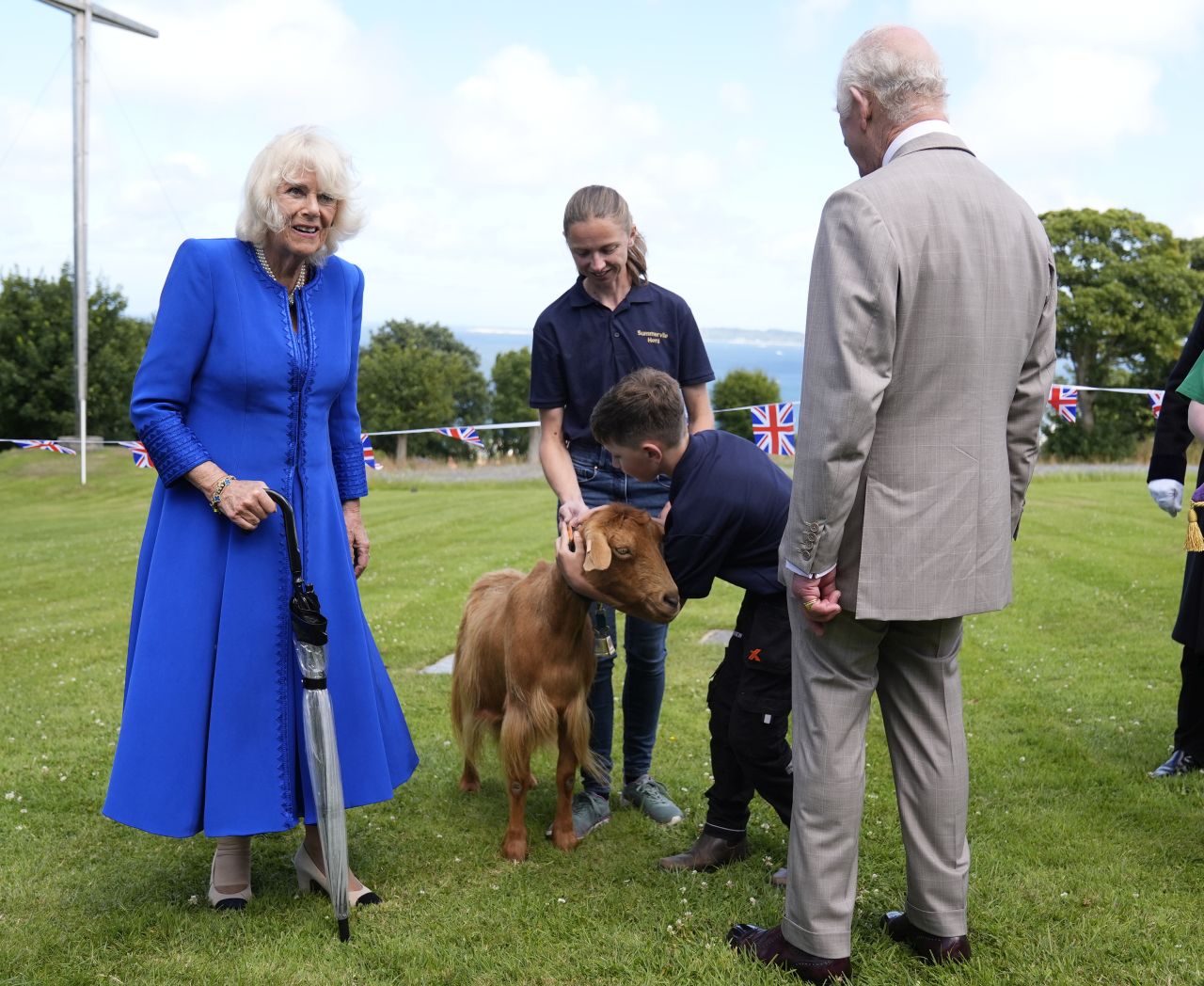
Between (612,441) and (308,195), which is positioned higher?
(308,195)

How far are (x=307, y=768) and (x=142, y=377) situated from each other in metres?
1.49

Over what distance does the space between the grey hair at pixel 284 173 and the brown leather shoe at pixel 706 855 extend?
281 cm

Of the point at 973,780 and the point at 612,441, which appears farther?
the point at 973,780

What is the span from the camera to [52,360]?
3341 centimetres

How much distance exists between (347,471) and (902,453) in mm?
2270

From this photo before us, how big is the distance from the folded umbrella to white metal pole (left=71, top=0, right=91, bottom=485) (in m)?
25.7

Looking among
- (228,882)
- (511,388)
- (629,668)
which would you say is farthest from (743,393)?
(228,882)

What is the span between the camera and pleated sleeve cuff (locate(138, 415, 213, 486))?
3.65 metres

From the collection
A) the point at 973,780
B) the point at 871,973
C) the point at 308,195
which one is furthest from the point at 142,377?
the point at 973,780

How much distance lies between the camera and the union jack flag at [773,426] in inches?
571

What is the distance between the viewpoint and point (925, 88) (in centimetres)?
298

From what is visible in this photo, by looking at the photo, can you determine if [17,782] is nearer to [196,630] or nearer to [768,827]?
[196,630]

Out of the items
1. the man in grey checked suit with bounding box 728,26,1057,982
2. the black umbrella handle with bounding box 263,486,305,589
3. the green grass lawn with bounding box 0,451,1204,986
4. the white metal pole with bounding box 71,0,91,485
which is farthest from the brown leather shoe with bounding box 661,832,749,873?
the white metal pole with bounding box 71,0,91,485

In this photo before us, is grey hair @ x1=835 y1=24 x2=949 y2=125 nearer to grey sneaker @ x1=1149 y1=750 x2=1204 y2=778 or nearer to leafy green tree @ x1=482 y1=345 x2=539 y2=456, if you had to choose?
grey sneaker @ x1=1149 y1=750 x2=1204 y2=778
